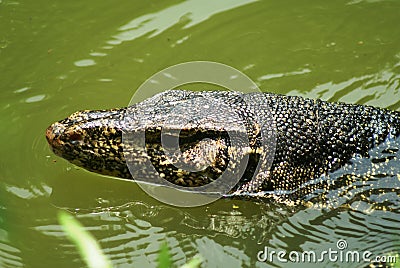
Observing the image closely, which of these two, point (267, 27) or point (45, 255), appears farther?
point (267, 27)

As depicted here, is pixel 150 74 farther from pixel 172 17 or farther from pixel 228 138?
pixel 228 138

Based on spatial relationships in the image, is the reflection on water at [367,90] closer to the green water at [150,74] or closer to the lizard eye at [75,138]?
the green water at [150,74]

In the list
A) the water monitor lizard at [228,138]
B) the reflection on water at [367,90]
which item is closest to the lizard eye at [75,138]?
the water monitor lizard at [228,138]

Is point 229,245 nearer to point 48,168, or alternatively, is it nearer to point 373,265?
point 373,265

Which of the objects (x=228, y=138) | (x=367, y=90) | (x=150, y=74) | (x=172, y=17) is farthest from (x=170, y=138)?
(x=172, y=17)

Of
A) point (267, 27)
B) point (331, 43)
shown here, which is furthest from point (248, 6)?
point (331, 43)

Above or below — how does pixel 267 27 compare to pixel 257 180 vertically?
above

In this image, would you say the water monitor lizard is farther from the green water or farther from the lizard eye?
the green water
